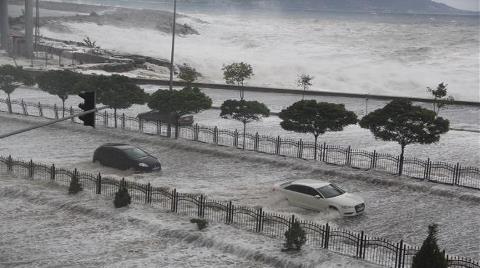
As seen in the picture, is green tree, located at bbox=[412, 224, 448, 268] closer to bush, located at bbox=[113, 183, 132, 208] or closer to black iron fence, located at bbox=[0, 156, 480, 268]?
black iron fence, located at bbox=[0, 156, 480, 268]

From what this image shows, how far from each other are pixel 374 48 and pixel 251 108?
4391 inches

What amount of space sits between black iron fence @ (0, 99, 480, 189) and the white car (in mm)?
6037

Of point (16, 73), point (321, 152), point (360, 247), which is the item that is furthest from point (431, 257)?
point (16, 73)

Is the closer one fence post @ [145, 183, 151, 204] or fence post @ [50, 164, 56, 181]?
fence post @ [145, 183, 151, 204]

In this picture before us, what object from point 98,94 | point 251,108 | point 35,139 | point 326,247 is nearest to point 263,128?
point 251,108

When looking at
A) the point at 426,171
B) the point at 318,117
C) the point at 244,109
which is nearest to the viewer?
the point at 426,171

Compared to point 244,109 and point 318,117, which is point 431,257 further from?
point 244,109

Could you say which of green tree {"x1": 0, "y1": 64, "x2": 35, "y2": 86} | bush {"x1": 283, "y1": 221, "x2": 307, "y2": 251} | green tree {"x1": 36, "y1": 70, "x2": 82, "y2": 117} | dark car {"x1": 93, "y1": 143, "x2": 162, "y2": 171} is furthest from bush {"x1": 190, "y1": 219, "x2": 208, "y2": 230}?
green tree {"x1": 0, "y1": 64, "x2": 35, "y2": 86}

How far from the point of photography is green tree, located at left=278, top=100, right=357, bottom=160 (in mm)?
30062

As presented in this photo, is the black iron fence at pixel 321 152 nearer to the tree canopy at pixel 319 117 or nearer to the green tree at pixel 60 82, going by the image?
the tree canopy at pixel 319 117

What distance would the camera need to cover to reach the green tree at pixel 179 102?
3453 cm

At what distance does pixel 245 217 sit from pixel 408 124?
10241 mm

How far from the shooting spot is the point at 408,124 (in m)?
27.6

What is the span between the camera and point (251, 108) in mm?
33500
